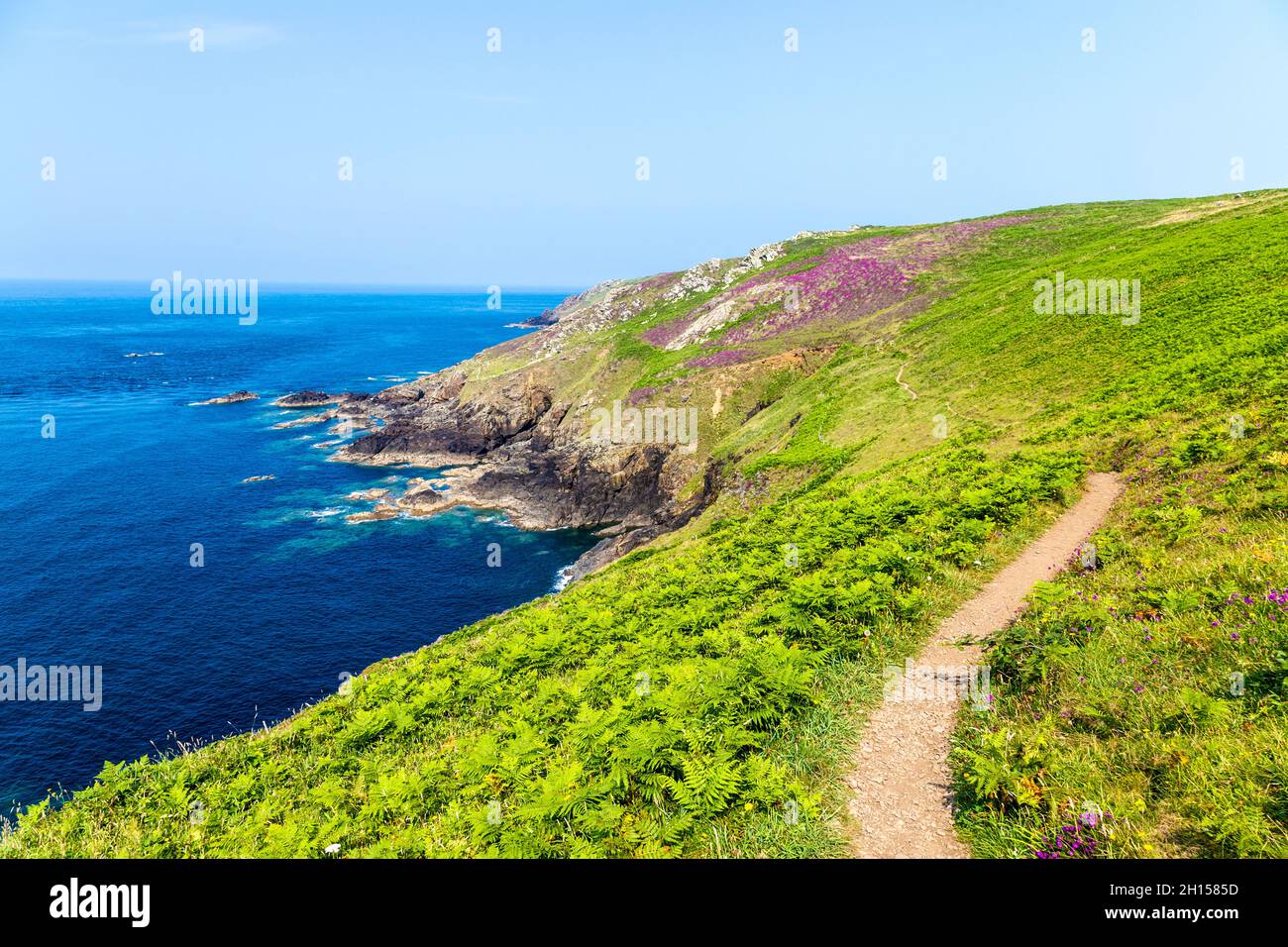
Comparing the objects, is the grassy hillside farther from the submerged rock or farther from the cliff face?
the submerged rock

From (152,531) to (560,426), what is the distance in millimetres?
50427

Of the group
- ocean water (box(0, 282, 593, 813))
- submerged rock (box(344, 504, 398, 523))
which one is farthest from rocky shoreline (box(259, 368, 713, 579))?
ocean water (box(0, 282, 593, 813))

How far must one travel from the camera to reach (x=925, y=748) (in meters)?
10.3

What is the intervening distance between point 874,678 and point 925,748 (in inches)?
87.7

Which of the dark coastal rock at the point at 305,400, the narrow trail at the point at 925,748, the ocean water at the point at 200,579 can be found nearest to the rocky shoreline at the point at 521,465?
the ocean water at the point at 200,579

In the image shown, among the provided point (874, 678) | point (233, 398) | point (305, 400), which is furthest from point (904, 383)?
point (233, 398)

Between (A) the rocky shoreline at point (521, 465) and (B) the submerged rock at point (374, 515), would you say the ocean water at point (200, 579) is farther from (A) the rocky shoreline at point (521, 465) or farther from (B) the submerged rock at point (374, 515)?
(A) the rocky shoreline at point (521, 465)

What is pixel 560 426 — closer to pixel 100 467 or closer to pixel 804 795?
pixel 100 467

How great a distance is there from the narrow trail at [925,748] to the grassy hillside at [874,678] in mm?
388

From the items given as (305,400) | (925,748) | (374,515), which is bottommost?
(374,515)

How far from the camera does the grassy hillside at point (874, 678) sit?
8359 mm

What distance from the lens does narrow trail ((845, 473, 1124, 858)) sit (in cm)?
851

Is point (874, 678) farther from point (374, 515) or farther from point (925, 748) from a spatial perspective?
point (374, 515)

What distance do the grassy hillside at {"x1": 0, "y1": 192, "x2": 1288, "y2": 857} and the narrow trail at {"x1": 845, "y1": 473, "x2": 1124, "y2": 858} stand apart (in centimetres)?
39
